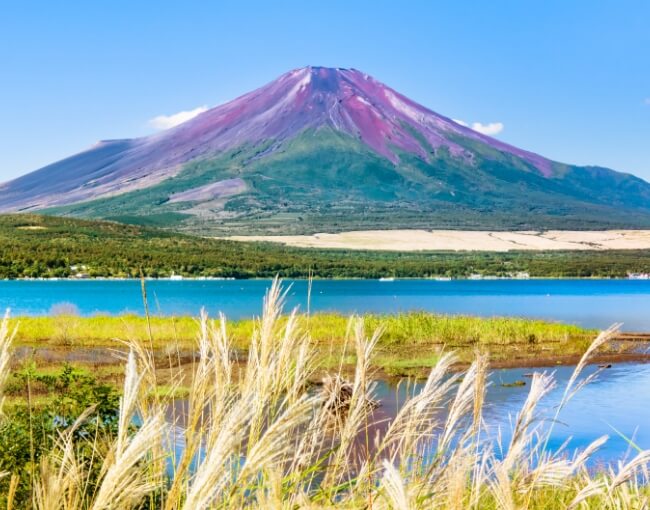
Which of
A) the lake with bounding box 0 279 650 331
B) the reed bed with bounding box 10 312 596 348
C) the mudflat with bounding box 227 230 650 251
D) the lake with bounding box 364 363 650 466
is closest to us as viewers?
the lake with bounding box 364 363 650 466

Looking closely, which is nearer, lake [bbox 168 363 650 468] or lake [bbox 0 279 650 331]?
lake [bbox 168 363 650 468]

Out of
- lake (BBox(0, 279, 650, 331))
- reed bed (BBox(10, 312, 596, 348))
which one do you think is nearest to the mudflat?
lake (BBox(0, 279, 650, 331))

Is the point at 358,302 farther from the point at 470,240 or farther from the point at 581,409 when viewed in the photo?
the point at 470,240

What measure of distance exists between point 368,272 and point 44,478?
97831 mm

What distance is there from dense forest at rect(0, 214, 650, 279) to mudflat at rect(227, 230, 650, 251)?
711 centimetres

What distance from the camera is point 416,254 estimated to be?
12125 cm

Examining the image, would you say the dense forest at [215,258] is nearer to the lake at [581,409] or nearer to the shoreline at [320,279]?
the shoreline at [320,279]

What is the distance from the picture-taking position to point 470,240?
139 m

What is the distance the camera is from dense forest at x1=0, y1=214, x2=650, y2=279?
A: 82.8m

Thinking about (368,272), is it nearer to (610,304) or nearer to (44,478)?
(610,304)

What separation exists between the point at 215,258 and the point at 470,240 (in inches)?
2263

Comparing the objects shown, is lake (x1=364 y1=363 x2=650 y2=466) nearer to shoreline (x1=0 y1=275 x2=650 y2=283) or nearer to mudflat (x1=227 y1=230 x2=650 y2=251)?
shoreline (x1=0 y1=275 x2=650 y2=283)

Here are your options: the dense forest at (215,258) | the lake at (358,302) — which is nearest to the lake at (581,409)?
the lake at (358,302)

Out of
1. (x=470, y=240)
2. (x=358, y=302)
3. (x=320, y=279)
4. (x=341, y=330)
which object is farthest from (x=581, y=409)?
(x=470, y=240)
